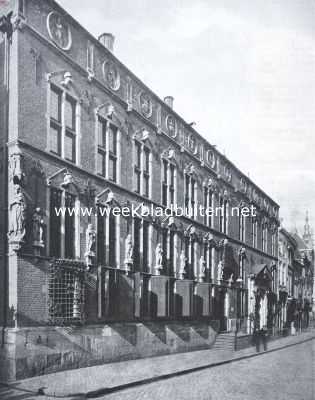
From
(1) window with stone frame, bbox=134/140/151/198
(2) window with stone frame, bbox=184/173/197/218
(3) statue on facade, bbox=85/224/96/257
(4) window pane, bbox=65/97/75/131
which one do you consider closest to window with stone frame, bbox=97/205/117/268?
(3) statue on facade, bbox=85/224/96/257

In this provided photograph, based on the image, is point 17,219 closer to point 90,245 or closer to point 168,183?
point 90,245

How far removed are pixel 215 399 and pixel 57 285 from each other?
662cm

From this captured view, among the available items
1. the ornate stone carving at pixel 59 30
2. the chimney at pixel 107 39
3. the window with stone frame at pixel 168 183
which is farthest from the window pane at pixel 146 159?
the ornate stone carving at pixel 59 30

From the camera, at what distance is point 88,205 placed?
18.1 metres

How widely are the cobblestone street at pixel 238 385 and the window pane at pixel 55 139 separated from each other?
8.43 m

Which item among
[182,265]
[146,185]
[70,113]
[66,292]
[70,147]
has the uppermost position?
[70,113]

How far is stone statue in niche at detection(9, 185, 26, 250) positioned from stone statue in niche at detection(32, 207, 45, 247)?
52cm

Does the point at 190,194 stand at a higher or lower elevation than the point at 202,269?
higher

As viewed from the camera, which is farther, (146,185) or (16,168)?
(146,185)

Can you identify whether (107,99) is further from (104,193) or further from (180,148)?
(180,148)

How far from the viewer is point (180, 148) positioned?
26.2 metres

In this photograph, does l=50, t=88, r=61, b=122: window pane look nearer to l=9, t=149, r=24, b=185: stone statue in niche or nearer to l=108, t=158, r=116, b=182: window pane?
l=9, t=149, r=24, b=185: stone statue in niche

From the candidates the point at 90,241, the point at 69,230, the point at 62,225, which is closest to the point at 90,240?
the point at 90,241

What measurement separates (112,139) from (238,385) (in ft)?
35.9
